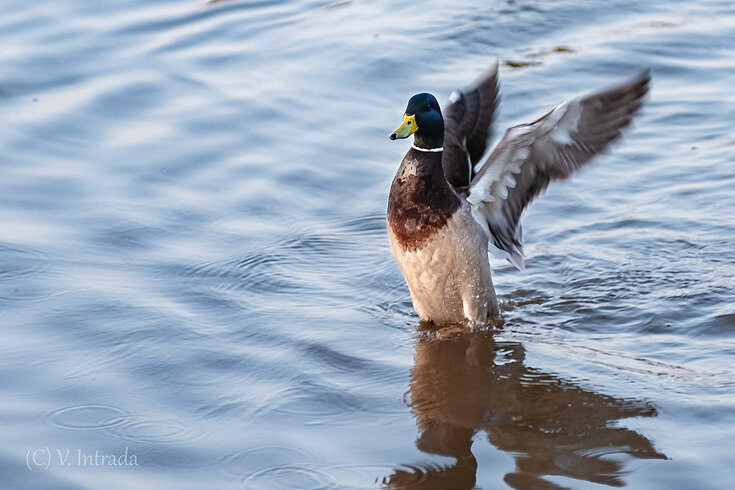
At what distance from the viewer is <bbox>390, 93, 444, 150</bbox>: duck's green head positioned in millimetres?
5324

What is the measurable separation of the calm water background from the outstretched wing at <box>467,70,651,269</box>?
515 mm

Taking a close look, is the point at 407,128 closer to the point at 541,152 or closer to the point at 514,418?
the point at 541,152

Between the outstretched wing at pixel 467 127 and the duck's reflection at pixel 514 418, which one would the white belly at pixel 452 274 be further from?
the outstretched wing at pixel 467 127

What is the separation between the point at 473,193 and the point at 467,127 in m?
0.81

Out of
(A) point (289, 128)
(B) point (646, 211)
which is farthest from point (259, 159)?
(B) point (646, 211)

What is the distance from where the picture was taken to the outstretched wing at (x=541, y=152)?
4988 millimetres

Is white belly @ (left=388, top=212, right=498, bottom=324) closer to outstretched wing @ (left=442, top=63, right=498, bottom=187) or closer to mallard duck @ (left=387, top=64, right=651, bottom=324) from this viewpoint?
mallard duck @ (left=387, top=64, right=651, bottom=324)

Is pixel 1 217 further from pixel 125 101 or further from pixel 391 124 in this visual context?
pixel 391 124

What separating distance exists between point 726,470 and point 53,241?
12.1 ft

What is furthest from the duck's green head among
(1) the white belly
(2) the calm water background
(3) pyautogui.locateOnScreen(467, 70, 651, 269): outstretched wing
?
(2) the calm water background

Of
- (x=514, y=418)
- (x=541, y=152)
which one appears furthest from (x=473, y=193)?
(x=514, y=418)

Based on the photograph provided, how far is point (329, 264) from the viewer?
20.0 feet

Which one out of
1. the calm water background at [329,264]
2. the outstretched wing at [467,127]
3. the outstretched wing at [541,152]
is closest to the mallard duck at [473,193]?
the outstretched wing at [541,152]

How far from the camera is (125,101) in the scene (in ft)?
26.5
